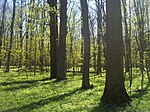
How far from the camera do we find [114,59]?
34.3 feet

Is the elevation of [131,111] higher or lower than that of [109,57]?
lower

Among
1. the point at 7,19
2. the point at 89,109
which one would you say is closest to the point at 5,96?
the point at 89,109

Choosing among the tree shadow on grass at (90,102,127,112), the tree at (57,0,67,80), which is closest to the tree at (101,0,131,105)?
the tree shadow on grass at (90,102,127,112)

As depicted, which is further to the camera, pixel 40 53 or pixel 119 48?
pixel 40 53

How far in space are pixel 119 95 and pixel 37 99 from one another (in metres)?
3.56

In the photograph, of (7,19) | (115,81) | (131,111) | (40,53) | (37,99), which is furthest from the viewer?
(7,19)

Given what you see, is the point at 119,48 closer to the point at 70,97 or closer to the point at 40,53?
the point at 70,97

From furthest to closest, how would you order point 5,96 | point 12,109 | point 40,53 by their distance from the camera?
point 40,53
point 5,96
point 12,109

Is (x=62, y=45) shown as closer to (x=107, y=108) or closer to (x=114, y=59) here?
(x=114, y=59)

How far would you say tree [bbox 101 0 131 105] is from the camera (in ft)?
33.9

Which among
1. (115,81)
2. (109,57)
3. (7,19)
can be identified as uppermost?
(7,19)

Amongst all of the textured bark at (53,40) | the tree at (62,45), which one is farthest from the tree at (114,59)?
the textured bark at (53,40)

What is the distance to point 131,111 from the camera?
894 cm

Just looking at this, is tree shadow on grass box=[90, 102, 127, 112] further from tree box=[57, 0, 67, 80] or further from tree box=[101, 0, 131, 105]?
tree box=[57, 0, 67, 80]
